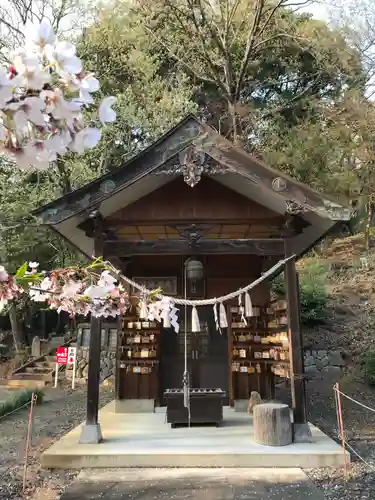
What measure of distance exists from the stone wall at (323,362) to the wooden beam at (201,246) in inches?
305

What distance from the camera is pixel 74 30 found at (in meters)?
16.2

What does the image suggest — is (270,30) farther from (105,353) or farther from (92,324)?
(92,324)

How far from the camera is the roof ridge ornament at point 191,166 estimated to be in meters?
6.30

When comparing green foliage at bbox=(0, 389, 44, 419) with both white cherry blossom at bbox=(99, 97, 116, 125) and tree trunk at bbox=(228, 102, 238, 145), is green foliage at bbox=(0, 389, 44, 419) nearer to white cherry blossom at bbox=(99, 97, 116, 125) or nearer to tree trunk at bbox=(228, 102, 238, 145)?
white cherry blossom at bbox=(99, 97, 116, 125)

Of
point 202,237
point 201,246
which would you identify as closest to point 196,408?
point 201,246

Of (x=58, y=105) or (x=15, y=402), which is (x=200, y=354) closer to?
(x=15, y=402)

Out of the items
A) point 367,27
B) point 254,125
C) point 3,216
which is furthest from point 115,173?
point 367,27

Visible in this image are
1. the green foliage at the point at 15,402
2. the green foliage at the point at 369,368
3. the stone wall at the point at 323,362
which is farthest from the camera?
the stone wall at the point at 323,362

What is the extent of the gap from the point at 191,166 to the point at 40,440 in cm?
527

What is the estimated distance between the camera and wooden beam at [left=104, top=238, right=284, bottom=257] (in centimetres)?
684

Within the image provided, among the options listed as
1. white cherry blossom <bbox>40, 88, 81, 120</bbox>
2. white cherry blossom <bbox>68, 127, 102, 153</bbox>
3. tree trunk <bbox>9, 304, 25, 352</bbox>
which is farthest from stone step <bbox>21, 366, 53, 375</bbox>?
white cherry blossom <bbox>40, 88, 81, 120</bbox>

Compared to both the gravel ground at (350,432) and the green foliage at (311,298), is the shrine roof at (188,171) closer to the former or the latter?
the gravel ground at (350,432)

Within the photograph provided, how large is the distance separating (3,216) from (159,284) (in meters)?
8.01

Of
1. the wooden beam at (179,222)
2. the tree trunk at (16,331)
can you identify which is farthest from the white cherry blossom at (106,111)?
the tree trunk at (16,331)
